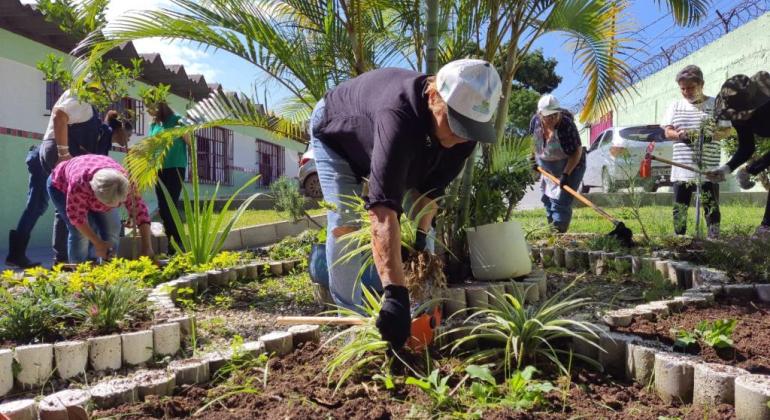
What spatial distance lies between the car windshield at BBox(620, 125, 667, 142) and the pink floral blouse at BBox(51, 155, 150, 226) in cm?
999

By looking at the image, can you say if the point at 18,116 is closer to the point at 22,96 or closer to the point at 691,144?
the point at 22,96

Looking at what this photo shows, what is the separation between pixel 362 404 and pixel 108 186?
8.90 feet

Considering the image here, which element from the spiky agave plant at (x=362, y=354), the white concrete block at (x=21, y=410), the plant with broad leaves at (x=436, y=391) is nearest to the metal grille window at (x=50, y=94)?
the white concrete block at (x=21, y=410)

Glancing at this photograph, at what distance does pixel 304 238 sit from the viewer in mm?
5824

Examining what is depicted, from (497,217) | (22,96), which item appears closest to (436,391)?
(497,217)

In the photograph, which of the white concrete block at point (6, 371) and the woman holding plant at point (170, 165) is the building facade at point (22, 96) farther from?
the white concrete block at point (6, 371)

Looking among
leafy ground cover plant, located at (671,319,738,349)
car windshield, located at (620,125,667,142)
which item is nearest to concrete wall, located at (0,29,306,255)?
leafy ground cover plant, located at (671,319,738,349)

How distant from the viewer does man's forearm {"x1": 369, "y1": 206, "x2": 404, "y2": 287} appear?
195 centimetres

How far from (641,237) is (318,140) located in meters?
3.65

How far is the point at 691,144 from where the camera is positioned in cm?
487

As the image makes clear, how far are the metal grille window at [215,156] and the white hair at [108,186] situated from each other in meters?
10.4

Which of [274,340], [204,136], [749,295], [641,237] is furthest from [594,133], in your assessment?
[274,340]

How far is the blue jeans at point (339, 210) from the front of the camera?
2.74 meters

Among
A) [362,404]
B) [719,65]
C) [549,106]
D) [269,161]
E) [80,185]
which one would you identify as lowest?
[362,404]
